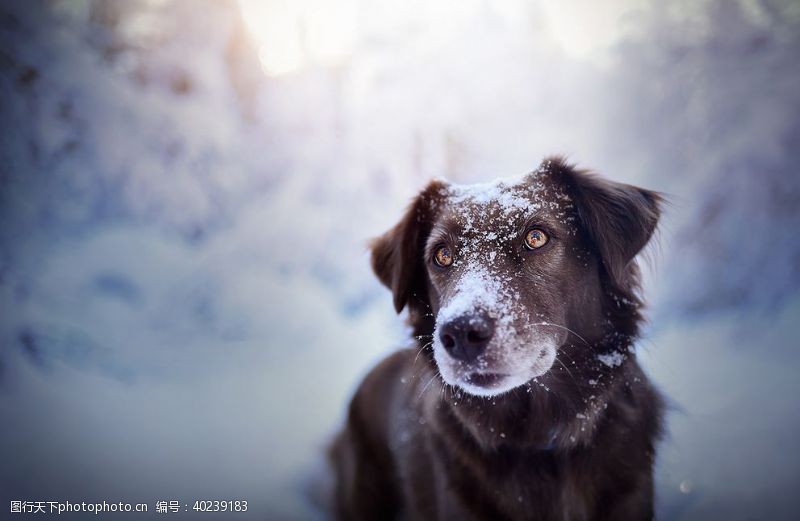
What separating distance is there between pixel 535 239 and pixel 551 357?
1.63 feet

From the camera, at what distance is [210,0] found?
393cm

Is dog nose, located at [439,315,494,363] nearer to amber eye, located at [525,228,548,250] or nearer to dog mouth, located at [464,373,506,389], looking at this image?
dog mouth, located at [464,373,506,389]

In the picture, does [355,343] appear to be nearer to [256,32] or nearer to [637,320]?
[637,320]

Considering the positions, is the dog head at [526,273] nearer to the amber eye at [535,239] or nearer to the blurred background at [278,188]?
the amber eye at [535,239]

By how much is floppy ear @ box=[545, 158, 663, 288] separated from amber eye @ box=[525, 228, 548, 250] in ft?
0.81

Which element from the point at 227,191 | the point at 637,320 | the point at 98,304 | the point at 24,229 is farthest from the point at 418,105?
the point at 24,229

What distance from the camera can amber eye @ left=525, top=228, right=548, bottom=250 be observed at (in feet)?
5.92

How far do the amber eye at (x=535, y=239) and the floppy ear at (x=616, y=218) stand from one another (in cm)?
25

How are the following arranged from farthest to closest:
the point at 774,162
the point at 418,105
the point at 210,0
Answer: the point at 418,105, the point at 210,0, the point at 774,162

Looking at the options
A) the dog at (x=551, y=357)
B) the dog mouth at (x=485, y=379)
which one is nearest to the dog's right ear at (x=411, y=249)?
the dog at (x=551, y=357)

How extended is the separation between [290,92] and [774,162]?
4.39 meters

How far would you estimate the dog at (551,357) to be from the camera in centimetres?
175

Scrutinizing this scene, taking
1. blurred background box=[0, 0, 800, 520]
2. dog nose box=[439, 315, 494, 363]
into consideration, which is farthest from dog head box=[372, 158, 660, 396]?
blurred background box=[0, 0, 800, 520]

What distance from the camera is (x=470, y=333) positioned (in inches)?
57.6
